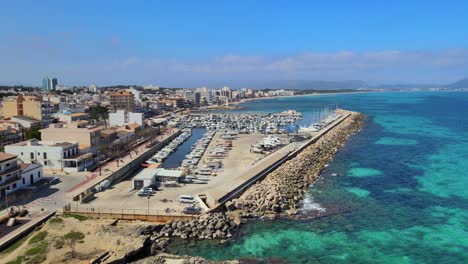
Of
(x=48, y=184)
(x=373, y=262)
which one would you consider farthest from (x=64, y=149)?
(x=373, y=262)

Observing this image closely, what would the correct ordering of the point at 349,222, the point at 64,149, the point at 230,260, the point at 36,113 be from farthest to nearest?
the point at 36,113
the point at 64,149
the point at 349,222
the point at 230,260

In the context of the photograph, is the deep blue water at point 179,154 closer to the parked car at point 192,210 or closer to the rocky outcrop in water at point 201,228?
the parked car at point 192,210

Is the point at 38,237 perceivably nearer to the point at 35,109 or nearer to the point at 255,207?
the point at 255,207

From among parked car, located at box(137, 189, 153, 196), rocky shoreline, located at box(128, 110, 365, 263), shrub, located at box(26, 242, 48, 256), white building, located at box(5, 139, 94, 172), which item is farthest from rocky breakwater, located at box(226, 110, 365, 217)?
white building, located at box(5, 139, 94, 172)

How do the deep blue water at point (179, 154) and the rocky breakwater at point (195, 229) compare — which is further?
the deep blue water at point (179, 154)

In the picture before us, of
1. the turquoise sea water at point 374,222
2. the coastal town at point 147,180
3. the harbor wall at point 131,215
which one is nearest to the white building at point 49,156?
the coastal town at point 147,180


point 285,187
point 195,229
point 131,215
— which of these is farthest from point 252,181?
point 131,215

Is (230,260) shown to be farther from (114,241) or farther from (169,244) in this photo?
(114,241)
